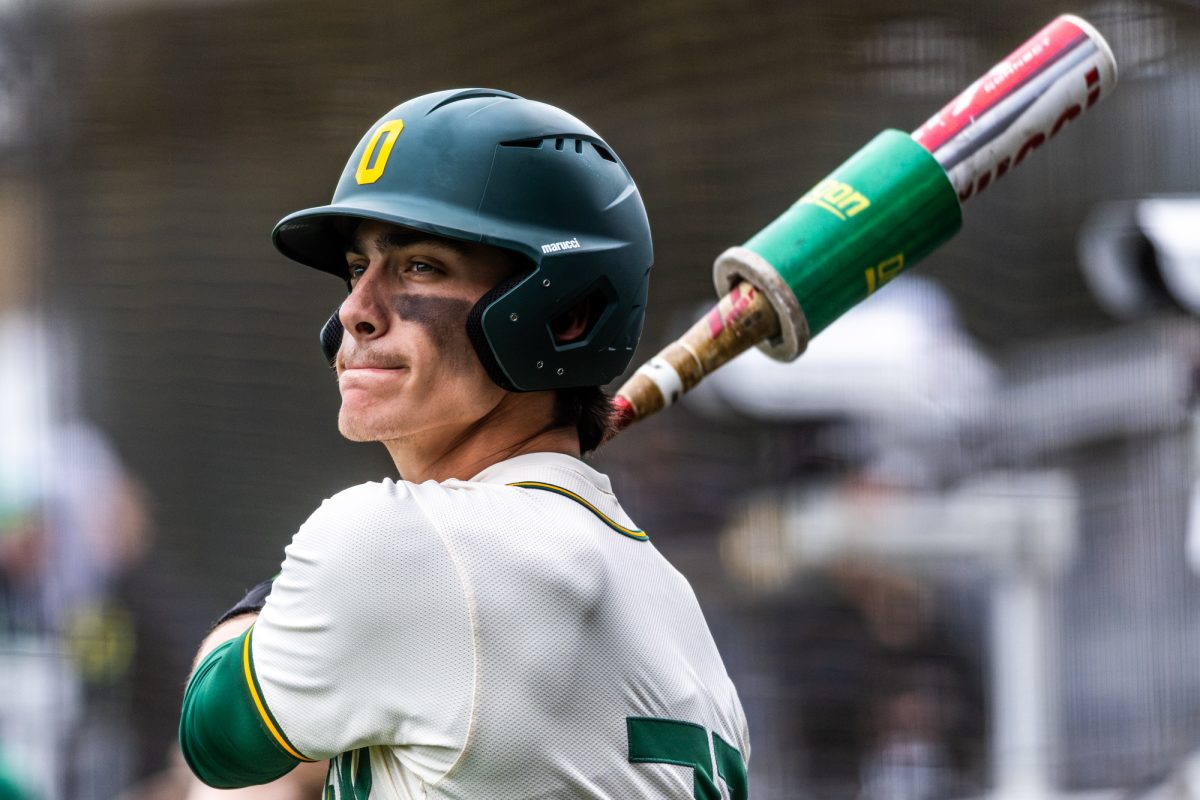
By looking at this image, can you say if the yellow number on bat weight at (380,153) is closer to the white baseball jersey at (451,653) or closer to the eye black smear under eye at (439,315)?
the eye black smear under eye at (439,315)

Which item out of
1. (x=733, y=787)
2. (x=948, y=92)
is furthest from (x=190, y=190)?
(x=733, y=787)

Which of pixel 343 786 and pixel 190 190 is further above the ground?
pixel 190 190

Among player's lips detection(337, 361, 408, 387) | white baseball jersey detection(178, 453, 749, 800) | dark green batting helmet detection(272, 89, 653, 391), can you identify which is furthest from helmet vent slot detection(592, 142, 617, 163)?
white baseball jersey detection(178, 453, 749, 800)

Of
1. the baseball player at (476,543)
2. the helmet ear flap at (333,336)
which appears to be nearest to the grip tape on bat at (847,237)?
the baseball player at (476,543)

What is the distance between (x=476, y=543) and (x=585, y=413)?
0.47 m

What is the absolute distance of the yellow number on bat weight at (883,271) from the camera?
2578 millimetres

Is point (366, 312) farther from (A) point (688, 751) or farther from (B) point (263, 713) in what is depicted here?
(A) point (688, 751)

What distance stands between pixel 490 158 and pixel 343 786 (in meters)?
0.78

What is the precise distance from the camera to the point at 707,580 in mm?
5684

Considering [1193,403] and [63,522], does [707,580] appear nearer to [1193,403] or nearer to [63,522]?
[1193,403]

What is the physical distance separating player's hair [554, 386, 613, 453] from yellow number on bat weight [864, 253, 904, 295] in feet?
1.86

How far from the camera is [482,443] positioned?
206 centimetres

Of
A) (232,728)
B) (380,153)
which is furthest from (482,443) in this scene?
(232,728)

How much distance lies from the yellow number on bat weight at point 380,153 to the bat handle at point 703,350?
653 millimetres
